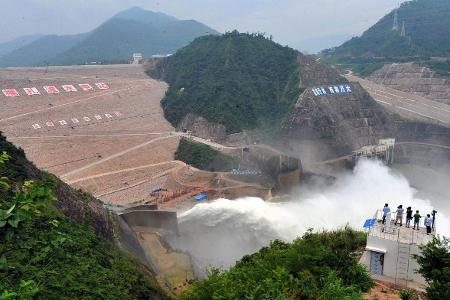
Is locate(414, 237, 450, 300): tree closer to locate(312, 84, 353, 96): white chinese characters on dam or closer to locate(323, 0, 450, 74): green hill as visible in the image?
locate(312, 84, 353, 96): white chinese characters on dam

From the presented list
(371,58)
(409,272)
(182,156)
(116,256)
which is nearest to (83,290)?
(116,256)

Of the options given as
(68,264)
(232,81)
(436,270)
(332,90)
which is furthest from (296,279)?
(232,81)

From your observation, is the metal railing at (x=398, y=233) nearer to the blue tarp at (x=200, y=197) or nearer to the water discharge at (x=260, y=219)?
the water discharge at (x=260, y=219)

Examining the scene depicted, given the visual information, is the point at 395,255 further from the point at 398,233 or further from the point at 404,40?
the point at 404,40

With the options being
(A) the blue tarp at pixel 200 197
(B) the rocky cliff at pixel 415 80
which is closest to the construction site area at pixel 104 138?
(A) the blue tarp at pixel 200 197

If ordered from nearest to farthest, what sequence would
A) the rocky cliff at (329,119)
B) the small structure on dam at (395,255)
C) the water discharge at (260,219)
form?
the small structure on dam at (395,255)
the water discharge at (260,219)
the rocky cliff at (329,119)

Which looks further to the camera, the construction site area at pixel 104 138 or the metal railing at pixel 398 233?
the construction site area at pixel 104 138
